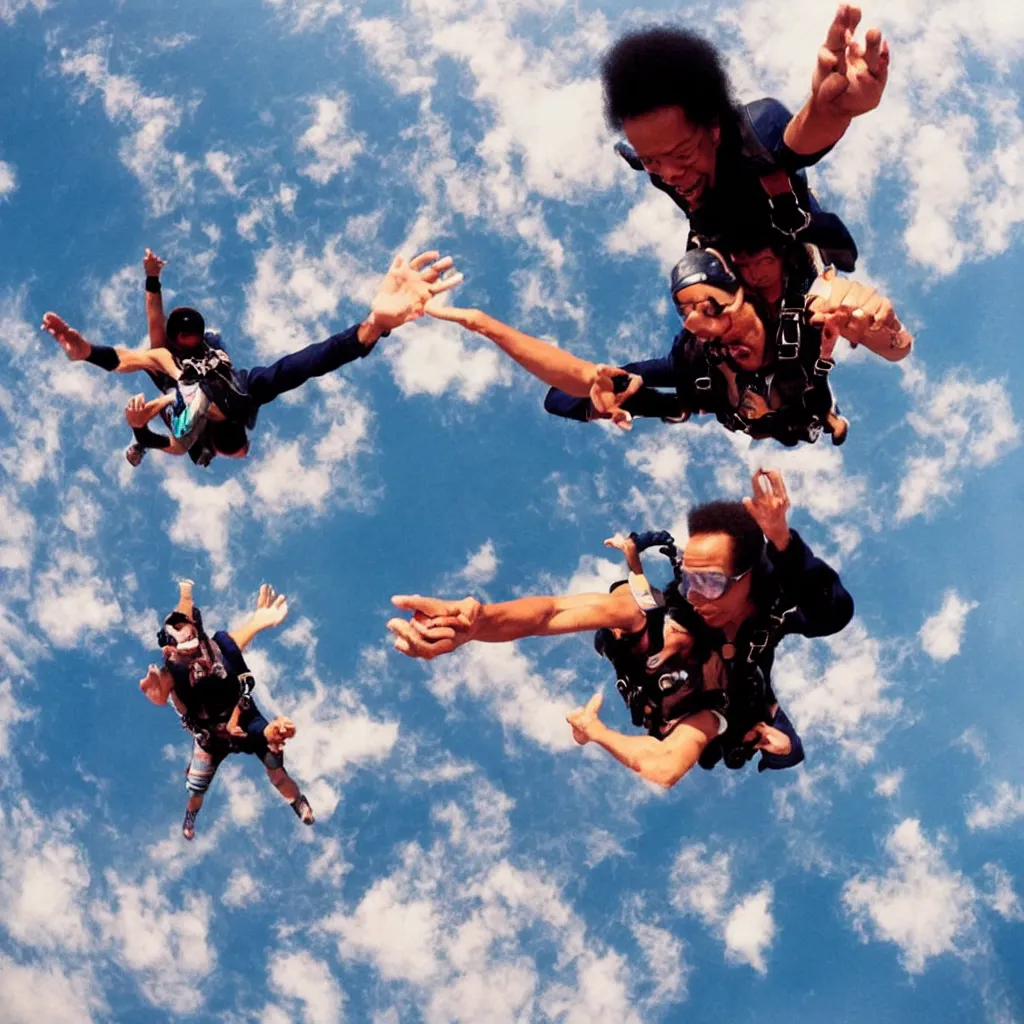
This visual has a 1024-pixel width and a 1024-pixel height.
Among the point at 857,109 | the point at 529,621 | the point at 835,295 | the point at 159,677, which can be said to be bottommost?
the point at 529,621

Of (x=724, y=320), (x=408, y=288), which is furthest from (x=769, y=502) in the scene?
(x=408, y=288)

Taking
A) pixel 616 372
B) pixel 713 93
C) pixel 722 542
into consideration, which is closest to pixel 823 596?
pixel 722 542

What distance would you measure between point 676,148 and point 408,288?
3.41m

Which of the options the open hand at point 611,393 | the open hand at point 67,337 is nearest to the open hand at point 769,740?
the open hand at point 611,393

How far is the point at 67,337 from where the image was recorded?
12.8 meters

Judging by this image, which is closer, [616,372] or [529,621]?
[529,621]

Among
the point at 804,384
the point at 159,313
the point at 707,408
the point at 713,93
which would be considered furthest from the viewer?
the point at 159,313

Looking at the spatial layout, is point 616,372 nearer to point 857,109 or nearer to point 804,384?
point 804,384

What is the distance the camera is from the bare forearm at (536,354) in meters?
11.1

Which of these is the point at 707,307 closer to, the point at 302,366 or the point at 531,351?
the point at 531,351

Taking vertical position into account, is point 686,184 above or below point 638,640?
above

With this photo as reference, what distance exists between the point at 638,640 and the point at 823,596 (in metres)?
1.86

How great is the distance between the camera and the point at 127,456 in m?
14.0

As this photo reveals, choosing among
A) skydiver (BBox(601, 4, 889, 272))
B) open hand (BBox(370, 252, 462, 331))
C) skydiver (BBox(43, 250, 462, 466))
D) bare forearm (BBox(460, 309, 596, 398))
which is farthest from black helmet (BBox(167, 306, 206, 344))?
skydiver (BBox(601, 4, 889, 272))
